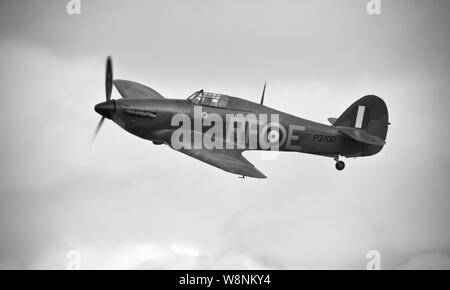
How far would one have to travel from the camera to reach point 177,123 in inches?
1029

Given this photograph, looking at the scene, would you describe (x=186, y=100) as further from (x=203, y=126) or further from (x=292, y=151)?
(x=292, y=151)

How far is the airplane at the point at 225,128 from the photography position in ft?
85.4

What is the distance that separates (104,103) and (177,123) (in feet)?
7.82

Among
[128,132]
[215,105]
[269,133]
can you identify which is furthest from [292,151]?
[128,132]

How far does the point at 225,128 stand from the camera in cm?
2636

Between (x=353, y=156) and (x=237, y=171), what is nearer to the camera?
(x=237, y=171)

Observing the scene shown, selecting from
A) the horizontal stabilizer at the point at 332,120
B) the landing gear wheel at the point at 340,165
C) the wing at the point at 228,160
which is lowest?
the landing gear wheel at the point at 340,165

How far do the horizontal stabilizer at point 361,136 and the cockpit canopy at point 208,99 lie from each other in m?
3.95

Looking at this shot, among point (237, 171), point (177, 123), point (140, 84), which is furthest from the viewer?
point (140, 84)

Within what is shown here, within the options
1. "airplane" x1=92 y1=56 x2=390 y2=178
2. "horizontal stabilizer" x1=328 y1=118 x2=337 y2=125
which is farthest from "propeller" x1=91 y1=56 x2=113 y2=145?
"horizontal stabilizer" x1=328 y1=118 x2=337 y2=125

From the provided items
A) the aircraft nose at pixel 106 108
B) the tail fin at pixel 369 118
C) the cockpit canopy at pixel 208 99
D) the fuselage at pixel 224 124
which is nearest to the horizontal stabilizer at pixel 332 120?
the tail fin at pixel 369 118

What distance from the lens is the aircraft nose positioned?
26031 millimetres
